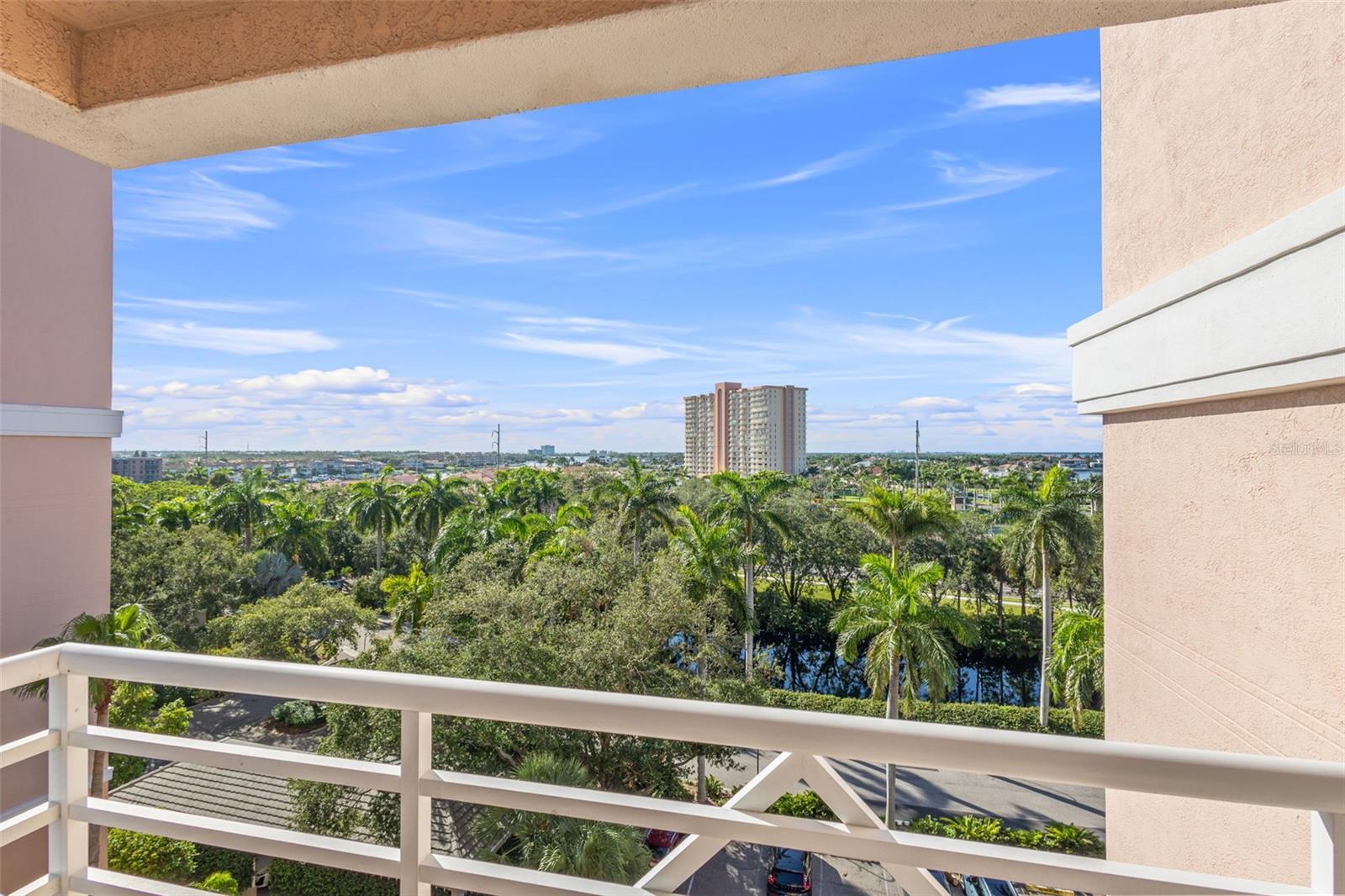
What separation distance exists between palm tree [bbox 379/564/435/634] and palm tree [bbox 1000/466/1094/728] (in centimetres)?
1169

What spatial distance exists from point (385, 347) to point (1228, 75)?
38798mm

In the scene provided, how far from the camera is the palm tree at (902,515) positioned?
41.8ft

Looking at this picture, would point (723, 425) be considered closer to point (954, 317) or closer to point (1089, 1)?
point (954, 317)

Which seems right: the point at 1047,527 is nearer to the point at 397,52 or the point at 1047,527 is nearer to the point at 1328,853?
the point at 1328,853

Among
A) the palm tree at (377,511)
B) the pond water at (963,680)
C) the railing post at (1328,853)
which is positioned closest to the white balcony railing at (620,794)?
the railing post at (1328,853)

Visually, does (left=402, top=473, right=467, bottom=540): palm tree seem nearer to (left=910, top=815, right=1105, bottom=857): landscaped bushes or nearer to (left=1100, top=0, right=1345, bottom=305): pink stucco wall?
(left=910, top=815, right=1105, bottom=857): landscaped bushes

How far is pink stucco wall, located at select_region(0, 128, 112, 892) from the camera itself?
3.45 metres

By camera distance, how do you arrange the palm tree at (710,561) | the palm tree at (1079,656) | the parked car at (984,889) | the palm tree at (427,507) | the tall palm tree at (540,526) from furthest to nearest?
the palm tree at (427,507) < the tall palm tree at (540,526) < the palm tree at (710,561) < the palm tree at (1079,656) < the parked car at (984,889)

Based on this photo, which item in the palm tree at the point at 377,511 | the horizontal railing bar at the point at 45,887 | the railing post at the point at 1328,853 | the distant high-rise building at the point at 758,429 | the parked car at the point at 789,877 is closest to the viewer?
the railing post at the point at 1328,853

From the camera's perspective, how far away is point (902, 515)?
Result: 41.8ft

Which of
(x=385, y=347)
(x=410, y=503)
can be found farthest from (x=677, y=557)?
(x=385, y=347)

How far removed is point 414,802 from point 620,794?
0.31 meters

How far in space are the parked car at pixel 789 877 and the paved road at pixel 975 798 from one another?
6.40 feet

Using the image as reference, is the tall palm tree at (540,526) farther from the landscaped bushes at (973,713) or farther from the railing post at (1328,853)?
the railing post at (1328,853)
